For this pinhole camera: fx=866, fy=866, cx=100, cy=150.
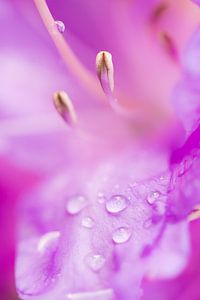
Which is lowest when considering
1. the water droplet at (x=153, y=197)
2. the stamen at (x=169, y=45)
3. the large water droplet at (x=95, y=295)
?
the large water droplet at (x=95, y=295)

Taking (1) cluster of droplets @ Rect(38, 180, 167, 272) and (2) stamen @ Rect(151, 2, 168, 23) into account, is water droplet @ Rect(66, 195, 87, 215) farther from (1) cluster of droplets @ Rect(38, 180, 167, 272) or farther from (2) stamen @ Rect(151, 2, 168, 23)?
(2) stamen @ Rect(151, 2, 168, 23)

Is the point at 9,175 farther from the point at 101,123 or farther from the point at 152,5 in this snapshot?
the point at 152,5

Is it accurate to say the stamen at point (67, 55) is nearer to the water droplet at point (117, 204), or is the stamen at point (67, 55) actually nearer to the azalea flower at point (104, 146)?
the azalea flower at point (104, 146)

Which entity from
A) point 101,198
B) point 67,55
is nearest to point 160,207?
point 101,198

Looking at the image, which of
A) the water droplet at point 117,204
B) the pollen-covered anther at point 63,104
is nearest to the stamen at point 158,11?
the pollen-covered anther at point 63,104

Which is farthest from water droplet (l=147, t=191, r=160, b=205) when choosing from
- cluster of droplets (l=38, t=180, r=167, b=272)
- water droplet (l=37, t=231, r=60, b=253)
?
water droplet (l=37, t=231, r=60, b=253)

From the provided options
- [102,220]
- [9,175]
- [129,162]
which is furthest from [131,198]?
[9,175]
